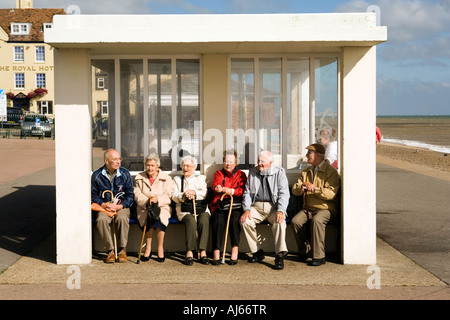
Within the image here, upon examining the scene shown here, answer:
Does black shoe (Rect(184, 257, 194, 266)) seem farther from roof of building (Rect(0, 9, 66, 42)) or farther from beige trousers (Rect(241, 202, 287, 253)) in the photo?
roof of building (Rect(0, 9, 66, 42))

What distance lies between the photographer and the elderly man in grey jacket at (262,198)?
780 centimetres

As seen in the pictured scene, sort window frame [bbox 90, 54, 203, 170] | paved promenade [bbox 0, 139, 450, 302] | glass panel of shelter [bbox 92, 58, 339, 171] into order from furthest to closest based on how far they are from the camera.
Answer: glass panel of shelter [bbox 92, 58, 339, 171], window frame [bbox 90, 54, 203, 170], paved promenade [bbox 0, 139, 450, 302]

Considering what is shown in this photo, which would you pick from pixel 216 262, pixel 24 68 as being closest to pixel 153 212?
pixel 216 262

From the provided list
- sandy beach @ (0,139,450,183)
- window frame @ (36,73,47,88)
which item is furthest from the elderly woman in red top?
window frame @ (36,73,47,88)

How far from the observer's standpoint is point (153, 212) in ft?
25.5

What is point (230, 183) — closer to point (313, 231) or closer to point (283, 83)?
point (313, 231)

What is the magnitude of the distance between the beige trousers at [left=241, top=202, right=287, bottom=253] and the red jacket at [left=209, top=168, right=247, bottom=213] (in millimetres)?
255

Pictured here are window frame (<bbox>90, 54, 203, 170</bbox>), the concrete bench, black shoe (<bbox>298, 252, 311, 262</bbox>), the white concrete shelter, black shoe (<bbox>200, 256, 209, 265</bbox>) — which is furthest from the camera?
window frame (<bbox>90, 54, 203, 170</bbox>)

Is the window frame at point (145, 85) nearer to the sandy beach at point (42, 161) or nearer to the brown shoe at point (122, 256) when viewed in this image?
the brown shoe at point (122, 256)

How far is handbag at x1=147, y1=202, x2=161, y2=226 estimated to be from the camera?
7.78 metres

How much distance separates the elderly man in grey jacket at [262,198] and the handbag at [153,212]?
1.02 meters

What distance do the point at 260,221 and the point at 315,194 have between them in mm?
752

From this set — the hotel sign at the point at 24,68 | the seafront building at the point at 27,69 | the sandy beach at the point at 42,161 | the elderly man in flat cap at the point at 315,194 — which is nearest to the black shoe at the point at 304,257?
the elderly man in flat cap at the point at 315,194
